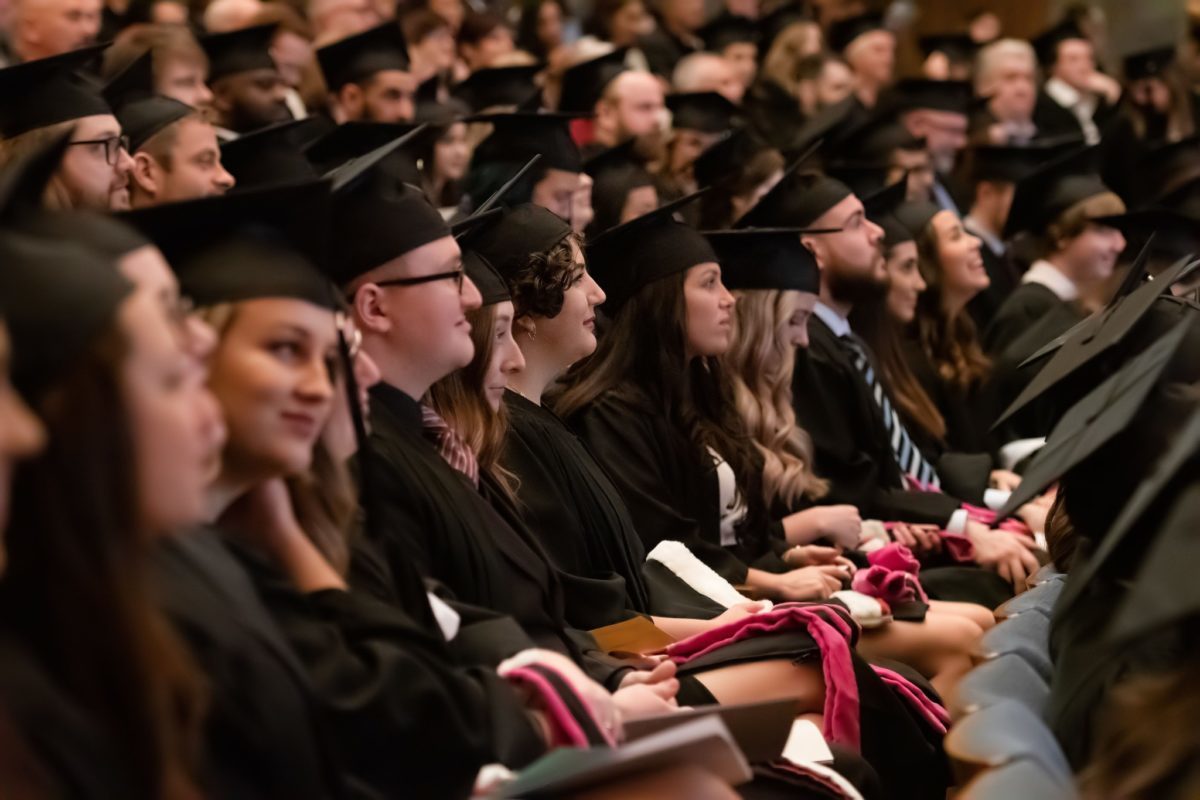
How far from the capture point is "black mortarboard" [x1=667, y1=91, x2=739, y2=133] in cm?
810

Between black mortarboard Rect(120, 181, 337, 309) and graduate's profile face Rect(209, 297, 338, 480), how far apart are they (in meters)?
0.03

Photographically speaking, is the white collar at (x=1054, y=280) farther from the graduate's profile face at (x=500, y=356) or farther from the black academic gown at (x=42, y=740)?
the black academic gown at (x=42, y=740)

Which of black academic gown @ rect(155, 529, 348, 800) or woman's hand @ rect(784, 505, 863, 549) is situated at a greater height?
black academic gown @ rect(155, 529, 348, 800)

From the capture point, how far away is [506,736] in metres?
2.73

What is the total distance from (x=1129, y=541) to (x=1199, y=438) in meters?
0.29

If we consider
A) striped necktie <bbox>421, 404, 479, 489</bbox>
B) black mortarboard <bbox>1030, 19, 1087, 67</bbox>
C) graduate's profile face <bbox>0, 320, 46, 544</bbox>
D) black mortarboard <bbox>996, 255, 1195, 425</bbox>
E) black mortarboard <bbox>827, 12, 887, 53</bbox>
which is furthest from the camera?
black mortarboard <bbox>827, 12, 887, 53</bbox>

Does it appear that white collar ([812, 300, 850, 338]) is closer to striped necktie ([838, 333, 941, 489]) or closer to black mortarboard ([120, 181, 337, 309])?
striped necktie ([838, 333, 941, 489])

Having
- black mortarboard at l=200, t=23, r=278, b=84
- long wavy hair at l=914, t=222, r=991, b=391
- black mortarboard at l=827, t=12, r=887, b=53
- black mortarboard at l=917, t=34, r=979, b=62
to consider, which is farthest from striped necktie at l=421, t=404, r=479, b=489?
black mortarboard at l=917, t=34, r=979, b=62

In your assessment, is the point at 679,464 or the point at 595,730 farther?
the point at 679,464

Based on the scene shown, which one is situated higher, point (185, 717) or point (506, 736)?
point (185, 717)

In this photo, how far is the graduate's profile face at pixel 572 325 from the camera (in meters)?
4.25

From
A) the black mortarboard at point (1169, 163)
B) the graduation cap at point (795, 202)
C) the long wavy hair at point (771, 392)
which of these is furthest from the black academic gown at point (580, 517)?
the black mortarboard at point (1169, 163)

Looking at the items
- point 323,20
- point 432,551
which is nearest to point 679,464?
point 432,551

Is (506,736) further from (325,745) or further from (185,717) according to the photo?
(185,717)
